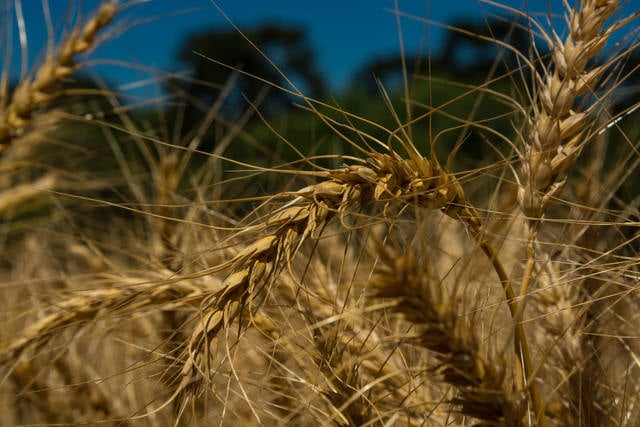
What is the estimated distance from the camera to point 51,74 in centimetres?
161

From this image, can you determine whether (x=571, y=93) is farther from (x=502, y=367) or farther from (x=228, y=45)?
(x=228, y=45)

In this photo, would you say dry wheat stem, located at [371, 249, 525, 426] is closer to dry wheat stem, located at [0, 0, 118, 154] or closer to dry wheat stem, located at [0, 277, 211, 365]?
dry wheat stem, located at [0, 277, 211, 365]

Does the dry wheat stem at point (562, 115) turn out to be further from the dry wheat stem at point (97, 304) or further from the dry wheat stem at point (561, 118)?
the dry wheat stem at point (97, 304)

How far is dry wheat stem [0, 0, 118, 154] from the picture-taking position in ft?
5.25

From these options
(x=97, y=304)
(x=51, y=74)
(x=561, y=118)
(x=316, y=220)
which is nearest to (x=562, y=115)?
(x=561, y=118)

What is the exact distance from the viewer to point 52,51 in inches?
64.2

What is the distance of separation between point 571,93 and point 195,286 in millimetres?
546

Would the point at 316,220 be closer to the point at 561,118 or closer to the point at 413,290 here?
the point at 413,290

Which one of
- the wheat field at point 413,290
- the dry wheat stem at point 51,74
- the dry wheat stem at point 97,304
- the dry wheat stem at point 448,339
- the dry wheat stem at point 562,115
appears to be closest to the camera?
the dry wheat stem at point 448,339

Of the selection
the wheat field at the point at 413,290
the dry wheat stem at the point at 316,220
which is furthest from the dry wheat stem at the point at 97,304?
the dry wheat stem at the point at 316,220

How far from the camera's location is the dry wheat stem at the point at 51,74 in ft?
5.25

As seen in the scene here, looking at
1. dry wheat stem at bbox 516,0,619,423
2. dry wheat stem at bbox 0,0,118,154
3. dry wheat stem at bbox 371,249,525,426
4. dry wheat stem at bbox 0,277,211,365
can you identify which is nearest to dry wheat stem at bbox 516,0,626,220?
dry wheat stem at bbox 516,0,619,423

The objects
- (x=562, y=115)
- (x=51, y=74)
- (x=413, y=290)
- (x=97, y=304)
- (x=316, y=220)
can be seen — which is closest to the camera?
(x=413, y=290)

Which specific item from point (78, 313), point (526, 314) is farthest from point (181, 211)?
point (526, 314)
